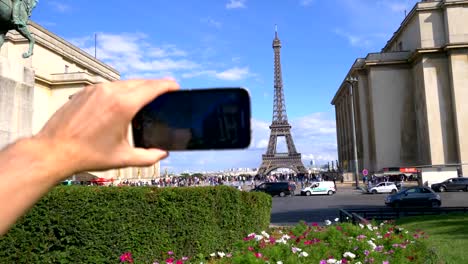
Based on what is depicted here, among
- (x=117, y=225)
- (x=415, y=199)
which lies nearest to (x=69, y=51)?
(x=415, y=199)

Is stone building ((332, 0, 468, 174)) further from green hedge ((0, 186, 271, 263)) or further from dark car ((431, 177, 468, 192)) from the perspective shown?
green hedge ((0, 186, 271, 263))

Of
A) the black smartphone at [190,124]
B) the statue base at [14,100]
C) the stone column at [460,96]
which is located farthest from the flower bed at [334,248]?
the stone column at [460,96]

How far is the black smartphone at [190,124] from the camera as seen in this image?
1.38m

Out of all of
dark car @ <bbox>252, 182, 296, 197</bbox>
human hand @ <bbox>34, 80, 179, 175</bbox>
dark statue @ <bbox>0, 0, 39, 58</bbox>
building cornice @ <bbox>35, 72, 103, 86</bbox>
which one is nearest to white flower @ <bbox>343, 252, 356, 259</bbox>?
human hand @ <bbox>34, 80, 179, 175</bbox>

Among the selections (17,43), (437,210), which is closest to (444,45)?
(437,210)

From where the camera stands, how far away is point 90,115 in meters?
1.27

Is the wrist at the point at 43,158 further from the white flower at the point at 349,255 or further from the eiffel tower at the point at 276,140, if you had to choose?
the eiffel tower at the point at 276,140

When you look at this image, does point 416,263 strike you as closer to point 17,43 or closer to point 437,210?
point 437,210

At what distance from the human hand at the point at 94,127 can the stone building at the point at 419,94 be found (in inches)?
2025

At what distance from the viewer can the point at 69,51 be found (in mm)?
65750

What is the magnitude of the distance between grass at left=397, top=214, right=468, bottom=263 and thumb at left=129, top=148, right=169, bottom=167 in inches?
287

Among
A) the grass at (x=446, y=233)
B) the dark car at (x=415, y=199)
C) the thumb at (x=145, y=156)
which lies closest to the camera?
the thumb at (x=145, y=156)

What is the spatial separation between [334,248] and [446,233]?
4.73 meters

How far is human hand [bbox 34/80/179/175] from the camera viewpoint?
1.26 meters
